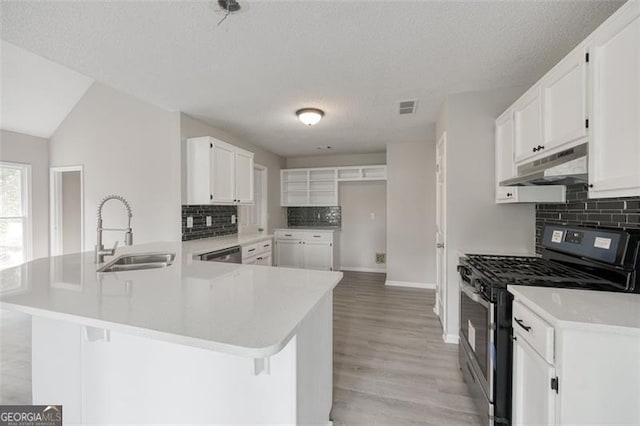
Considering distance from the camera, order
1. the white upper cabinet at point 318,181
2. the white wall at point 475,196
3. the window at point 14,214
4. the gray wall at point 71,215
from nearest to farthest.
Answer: the white wall at point 475,196, the window at point 14,214, the gray wall at point 71,215, the white upper cabinet at point 318,181

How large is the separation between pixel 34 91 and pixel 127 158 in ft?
4.46

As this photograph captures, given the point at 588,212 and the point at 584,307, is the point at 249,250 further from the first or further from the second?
the point at 588,212

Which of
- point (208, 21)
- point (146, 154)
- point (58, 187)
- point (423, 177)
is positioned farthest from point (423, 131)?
point (58, 187)

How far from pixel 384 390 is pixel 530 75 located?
2.79 meters

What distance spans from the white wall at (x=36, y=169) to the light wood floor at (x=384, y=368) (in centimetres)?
108

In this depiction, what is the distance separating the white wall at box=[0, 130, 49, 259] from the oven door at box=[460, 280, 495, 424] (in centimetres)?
540

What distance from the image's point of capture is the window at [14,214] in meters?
3.55

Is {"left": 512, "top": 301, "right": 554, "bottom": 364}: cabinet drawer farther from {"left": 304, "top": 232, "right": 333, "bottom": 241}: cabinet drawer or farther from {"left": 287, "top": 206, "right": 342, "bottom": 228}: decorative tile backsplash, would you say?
{"left": 287, "top": 206, "right": 342, "bottom": 228}: decorative tile backsplash

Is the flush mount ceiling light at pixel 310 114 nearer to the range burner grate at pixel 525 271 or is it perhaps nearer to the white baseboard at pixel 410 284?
the range burner grate at pixel 525 271

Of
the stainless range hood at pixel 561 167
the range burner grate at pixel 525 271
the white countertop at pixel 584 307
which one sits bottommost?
the white countertop at pixel 584 307

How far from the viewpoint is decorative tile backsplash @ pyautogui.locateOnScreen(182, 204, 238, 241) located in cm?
331

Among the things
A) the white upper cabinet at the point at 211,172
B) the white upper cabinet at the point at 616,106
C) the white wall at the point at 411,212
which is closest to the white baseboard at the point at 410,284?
the white wall at the point at 411,212

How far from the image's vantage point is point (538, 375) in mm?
1155

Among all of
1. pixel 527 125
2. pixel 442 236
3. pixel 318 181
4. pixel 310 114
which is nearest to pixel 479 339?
pixel 442 236
